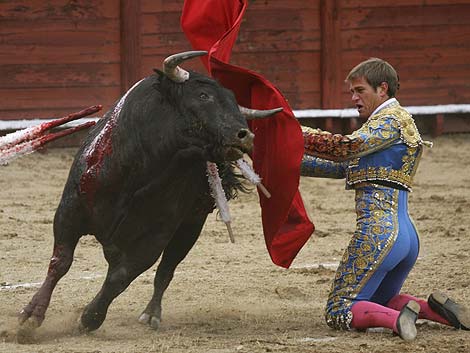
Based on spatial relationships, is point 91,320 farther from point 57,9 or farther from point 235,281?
point 57,9

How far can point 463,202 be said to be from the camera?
8781 millimetres

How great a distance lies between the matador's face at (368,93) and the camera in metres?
4.96

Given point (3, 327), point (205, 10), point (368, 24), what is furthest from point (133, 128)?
point (368, 24)

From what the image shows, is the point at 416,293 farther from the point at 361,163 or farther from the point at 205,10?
the point at 205,10

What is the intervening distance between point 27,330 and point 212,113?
1.11 meters

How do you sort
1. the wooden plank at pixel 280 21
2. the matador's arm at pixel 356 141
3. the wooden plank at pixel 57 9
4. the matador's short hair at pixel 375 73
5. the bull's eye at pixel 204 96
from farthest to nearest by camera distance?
the wooden plank at pixel 280 21 → the wooden plank at pixel 57 9 → the matador's short hair at pixel 375 73 → the matador's arm at pixel 356 141 → the bull's eye at pixel 204 96

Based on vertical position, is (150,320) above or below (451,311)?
below

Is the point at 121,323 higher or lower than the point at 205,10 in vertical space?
lower

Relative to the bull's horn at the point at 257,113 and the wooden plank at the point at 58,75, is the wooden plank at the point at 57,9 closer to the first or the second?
the wooden plank at the point at 58,75

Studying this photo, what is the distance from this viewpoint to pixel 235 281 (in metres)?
6.33

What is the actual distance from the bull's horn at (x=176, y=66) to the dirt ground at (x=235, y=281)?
1001mm

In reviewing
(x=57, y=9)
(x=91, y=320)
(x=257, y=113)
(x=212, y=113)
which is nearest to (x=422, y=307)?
(x=257, y=113)

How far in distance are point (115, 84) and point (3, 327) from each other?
5.81 m

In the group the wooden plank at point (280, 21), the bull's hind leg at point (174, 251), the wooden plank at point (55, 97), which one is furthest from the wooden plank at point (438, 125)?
the bull's hind leg at point (174, 251)
